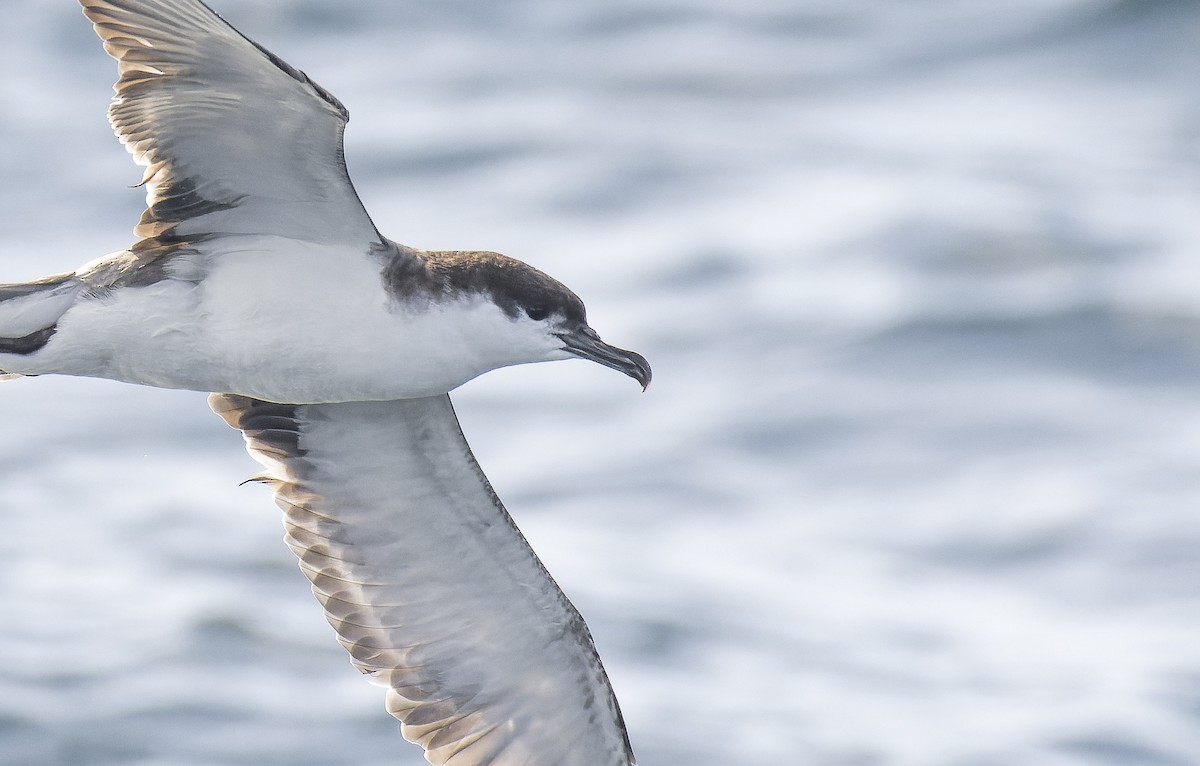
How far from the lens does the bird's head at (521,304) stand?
7348 millimetres

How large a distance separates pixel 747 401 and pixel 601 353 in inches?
614

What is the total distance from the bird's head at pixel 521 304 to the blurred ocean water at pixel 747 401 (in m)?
7.99

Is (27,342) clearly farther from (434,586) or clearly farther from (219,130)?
(434,586)

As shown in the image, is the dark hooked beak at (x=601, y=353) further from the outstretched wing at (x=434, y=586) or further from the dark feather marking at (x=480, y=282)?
the outstretched wing at (x=434, y=586)

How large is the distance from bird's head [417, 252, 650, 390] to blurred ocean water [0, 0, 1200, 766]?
799cm

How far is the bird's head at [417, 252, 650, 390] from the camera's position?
7.35 m

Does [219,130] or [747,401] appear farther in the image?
[747,401]

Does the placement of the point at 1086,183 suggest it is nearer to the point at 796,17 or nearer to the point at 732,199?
the point at 732,199

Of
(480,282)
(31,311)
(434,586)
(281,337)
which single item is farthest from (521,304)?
(434,586)

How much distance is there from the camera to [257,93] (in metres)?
7.02

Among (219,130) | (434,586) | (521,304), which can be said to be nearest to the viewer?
(219,130)

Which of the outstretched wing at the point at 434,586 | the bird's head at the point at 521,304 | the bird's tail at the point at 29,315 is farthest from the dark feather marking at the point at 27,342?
the bird's head at the point at 521,304

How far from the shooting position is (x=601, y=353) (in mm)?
7562

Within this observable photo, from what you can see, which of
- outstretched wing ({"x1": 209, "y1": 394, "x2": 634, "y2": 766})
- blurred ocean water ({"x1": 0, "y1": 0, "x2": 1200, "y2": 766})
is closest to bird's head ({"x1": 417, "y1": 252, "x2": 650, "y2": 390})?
outstretched wing ({"x1": 209, "y1": 394, "x2": 634, "y2": 766})
